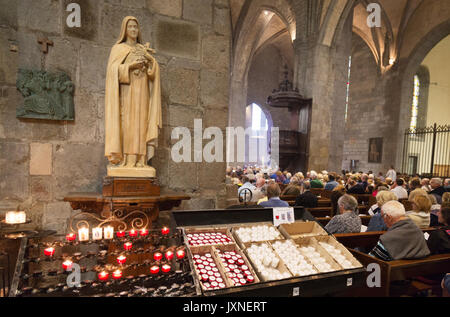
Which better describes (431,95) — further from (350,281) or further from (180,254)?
(180,254)

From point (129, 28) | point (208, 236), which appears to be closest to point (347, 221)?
point (208, 236)

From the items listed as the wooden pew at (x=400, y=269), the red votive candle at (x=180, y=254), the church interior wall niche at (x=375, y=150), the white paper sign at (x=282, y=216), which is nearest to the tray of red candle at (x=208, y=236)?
the red votive candle at (x=180, y=254)

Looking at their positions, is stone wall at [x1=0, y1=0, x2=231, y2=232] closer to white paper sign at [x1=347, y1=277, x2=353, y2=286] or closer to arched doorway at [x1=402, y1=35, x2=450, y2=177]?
white paper sign at [x1=347, y1=277, x2=353, y2=286]

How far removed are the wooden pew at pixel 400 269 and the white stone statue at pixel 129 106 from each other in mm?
2204

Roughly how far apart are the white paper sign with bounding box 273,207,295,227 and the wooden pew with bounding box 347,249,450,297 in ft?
1.99

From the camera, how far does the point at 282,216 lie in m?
2.47

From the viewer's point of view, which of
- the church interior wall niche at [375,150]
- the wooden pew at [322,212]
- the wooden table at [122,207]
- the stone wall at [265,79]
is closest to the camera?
the wooden table at [122,207]

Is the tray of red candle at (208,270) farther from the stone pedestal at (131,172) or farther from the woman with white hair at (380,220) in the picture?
the woman with white hair at (380,220)

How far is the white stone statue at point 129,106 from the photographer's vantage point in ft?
8.49

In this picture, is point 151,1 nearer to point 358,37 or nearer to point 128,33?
point 128,33

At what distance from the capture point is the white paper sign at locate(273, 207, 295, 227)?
96.4 inches

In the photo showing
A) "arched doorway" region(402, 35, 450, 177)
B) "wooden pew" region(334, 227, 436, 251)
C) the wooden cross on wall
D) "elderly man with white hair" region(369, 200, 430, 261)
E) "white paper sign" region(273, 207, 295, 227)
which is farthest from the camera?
"arched doorway" region(402, 35, 450, 177)

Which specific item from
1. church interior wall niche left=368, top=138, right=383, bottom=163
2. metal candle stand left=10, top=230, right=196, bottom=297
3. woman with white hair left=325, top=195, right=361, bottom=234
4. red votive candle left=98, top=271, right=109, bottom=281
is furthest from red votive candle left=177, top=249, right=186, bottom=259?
church interior wall niche left=368, top=138, right=383, bottom=163
